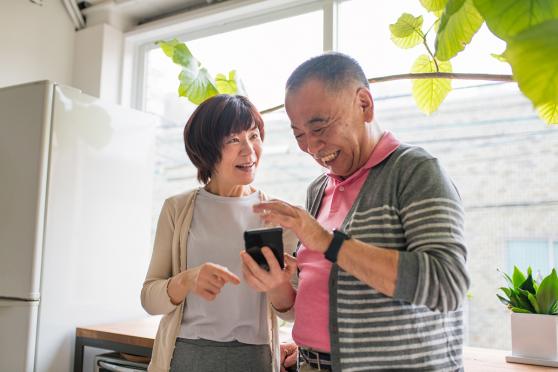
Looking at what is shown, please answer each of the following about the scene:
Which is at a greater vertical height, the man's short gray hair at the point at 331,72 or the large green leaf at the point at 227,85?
the large green leaf at the point at 227,85

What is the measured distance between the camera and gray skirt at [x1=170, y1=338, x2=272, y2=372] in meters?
1.33

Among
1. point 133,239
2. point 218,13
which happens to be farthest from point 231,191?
point 218,13

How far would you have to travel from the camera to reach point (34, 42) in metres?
2.73

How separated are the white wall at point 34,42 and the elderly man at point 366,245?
6.75 feet

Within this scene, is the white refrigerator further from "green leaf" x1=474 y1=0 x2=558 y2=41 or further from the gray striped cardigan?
"green leaf" x1=474 y1=0 x2=558 y2=41

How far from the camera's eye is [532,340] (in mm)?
1537

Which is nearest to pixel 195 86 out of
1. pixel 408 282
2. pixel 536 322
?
pixel 408 282

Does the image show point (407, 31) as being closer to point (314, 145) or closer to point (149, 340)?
point (314, 145)

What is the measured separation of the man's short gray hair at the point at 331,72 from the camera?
1058 millimetres

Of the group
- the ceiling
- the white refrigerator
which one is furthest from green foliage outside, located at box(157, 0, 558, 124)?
the ceiling

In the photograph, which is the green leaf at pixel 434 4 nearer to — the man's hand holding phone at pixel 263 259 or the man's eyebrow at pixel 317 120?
the man's eyebrow at pixel 317 120

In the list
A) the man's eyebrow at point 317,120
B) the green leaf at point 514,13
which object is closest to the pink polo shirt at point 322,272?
the man's eyebrow at point 317,120

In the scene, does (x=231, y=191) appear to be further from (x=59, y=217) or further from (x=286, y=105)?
(x=59, y=217)

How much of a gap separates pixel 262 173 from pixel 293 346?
1.14 m
